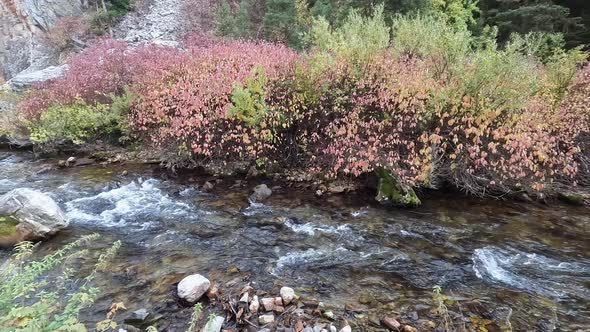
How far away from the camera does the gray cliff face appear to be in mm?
23984

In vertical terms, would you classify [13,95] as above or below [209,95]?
below

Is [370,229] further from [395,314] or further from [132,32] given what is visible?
[132,32]

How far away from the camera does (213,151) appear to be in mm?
9984

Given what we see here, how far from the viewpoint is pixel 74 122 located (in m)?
12.3

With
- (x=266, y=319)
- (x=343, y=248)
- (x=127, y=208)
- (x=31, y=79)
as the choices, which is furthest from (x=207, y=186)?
(x=31, y=79)

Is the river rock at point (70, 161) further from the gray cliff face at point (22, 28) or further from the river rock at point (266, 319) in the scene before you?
the gray cliff face at point (22, 28)

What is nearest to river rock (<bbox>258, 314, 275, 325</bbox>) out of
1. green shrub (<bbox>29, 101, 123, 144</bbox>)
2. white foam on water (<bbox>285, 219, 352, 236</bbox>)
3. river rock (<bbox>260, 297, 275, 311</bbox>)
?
river rock (<bbox>260, 297, 275, 311</bbox>)

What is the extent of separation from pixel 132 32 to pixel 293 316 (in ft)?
73.6

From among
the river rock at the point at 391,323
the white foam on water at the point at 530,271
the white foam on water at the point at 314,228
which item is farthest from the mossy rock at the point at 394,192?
the river rock at the point at 391,323

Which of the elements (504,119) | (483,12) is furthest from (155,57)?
(483,12)

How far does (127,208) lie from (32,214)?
1.83m

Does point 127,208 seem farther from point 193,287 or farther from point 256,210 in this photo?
point 193,287

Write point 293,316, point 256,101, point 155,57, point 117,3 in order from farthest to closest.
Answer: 1. point 117,3
2. point 155,57
3. point 256,101
4. point 293,316

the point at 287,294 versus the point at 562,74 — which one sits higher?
the point at 562,74
